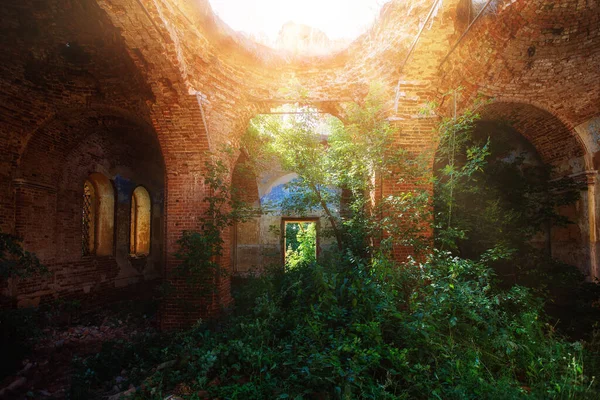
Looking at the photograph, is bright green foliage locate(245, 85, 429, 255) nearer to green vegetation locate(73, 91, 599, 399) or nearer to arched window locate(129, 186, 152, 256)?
green vegetation locate(73, 91, 599, 399)

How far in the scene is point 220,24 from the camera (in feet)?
20.9

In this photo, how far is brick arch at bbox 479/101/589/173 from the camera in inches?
Answer: 256

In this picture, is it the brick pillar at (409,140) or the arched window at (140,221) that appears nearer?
the brick pillar at (409,140)

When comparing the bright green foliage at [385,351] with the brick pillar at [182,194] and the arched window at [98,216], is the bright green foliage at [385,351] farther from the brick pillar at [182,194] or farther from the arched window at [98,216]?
the arched window at [98,216]

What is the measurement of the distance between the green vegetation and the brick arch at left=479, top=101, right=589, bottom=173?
3.01 ft

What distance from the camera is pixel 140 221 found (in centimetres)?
986

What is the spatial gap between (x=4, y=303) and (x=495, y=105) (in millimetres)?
10934

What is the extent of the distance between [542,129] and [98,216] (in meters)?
11.2

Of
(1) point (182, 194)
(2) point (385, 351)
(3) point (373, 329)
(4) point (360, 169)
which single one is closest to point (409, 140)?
(4) point (360, 169)

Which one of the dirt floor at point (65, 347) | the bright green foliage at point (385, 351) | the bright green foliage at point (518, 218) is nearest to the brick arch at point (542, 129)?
the bright green foliage at point (518, 218)

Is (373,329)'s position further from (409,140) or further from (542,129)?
(542,129)

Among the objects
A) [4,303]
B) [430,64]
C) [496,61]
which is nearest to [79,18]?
[4,303]

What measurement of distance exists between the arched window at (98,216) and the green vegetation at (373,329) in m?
4.02

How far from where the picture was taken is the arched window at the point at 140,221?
9.66 metres
